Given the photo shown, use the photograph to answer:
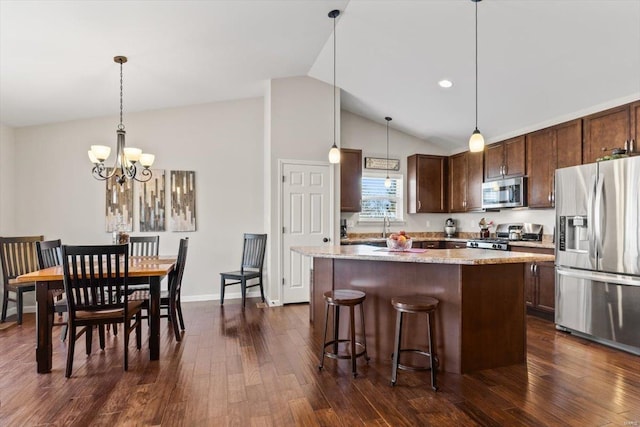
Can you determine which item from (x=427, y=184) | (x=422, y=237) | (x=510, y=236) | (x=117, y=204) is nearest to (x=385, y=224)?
(x=422, y=237)

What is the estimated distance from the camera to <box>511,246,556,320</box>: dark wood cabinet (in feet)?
13.3

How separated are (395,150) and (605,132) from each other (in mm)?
3096

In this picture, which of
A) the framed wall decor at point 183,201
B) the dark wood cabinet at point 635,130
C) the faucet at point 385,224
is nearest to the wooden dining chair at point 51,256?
the framed wall decor at point 183,201

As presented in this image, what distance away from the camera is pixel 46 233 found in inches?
188

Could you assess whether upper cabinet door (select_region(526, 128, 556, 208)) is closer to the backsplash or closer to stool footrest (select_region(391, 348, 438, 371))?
the backsplash

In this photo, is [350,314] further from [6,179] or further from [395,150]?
[6,179]

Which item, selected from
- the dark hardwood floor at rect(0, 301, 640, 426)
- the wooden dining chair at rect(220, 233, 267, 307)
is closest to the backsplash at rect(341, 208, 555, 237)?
the wooden dining chair at rect(220, 233, 267, 307)

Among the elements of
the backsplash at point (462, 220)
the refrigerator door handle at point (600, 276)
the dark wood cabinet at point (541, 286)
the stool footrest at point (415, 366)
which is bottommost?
the stool footrest at point (415, 366)

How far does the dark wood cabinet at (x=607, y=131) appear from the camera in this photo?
3.54 meters

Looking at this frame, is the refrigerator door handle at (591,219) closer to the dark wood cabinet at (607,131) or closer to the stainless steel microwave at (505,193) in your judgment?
the dark wood cabinet at (607,131)

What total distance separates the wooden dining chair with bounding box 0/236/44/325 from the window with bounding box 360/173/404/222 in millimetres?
4716

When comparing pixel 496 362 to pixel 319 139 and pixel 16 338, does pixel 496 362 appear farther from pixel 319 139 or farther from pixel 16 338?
pixel 16 338

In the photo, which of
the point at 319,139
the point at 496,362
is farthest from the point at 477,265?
the point at 319,139

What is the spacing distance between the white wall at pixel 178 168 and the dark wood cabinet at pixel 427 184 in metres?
2.65
